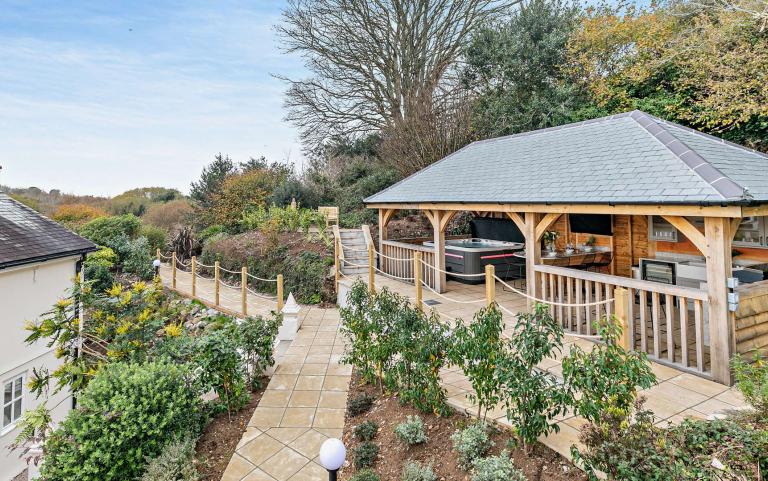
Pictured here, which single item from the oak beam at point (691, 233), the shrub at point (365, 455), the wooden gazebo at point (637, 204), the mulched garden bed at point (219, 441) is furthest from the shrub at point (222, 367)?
the oak beam at point (691, 233)

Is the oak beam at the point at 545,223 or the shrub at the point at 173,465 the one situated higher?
the oak beam at the point at 545,223

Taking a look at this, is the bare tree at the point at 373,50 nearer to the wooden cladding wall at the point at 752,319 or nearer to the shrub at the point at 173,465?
the wooden cladding wall at the point at 752,319

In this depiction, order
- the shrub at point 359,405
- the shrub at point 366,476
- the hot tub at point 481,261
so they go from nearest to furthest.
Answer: the shrub at point 366,476
the shrub at point 359,405
the hot tub at point 481,261

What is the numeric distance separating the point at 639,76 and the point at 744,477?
561 inches

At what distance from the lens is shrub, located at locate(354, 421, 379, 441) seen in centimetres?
437

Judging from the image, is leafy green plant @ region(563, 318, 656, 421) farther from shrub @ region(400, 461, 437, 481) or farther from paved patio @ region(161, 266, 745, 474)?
shrub @ region(400, 461, 437, 481)

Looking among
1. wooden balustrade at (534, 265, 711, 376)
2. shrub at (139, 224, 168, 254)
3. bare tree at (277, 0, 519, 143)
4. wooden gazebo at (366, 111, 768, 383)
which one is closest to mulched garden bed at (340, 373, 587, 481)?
wooden balustrade at (534, 265, 711, 376)

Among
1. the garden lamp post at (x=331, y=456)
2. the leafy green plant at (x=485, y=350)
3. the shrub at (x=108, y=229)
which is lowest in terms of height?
the garden lamp post at (x=331, y=456)

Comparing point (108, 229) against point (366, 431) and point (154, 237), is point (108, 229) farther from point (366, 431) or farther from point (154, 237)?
point (366, 431)

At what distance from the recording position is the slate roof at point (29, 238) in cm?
736

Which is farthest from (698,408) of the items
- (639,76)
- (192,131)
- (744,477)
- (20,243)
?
(192,131)

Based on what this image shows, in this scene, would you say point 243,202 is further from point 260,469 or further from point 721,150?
point 721,150

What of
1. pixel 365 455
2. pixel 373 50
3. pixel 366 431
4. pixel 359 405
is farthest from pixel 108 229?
pixel 365 455

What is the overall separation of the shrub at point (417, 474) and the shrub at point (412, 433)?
48 cm
